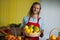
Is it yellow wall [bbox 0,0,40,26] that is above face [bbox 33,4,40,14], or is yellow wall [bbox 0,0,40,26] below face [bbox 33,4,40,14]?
below

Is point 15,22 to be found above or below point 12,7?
below

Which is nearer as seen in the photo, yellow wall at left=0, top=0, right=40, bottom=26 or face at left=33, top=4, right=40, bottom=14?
face at left=33, top=4, right=40, bottom=14

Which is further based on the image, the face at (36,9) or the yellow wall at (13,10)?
the yellow wall at (13,10)

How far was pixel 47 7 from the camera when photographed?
145 inches

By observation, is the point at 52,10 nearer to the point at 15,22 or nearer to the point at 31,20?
the point at 15,22

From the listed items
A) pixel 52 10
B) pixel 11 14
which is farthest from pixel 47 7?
pixel 11 14

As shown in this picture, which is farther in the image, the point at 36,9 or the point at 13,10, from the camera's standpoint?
the point at 13,10

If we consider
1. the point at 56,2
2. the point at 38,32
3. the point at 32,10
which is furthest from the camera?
the point at 56,2

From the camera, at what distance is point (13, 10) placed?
3.81m

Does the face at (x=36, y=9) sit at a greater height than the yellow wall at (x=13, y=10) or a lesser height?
greater

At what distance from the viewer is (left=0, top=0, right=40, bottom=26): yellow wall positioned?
12.4 feet

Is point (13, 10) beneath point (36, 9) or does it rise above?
beneath

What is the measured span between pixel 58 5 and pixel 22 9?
2.64 ft

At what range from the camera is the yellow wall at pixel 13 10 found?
377 cm
